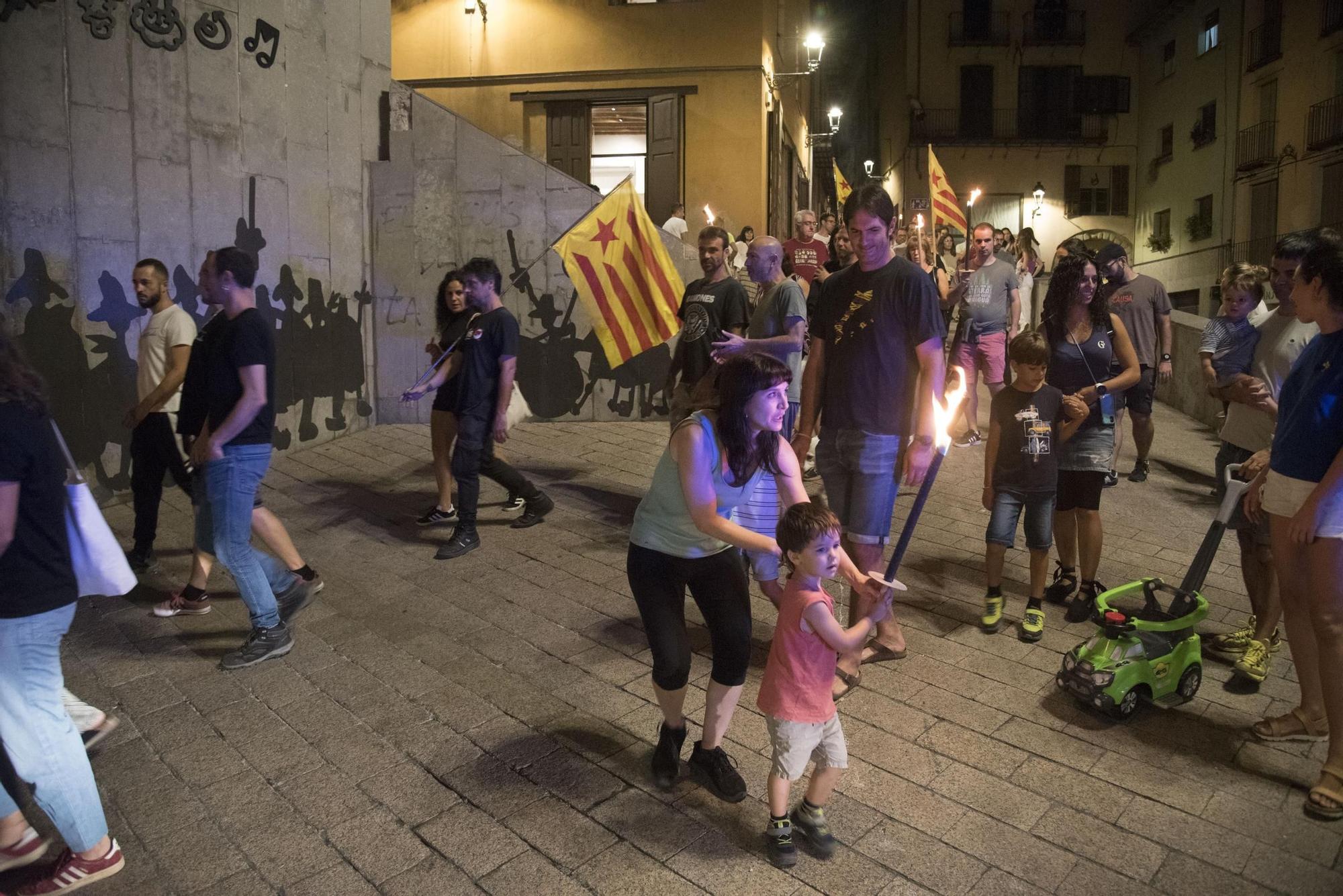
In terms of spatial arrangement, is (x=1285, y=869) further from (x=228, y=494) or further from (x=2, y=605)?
(x=228, y=494)

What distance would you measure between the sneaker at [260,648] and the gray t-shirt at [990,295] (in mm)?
6418

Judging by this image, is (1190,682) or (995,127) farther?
(995,127)

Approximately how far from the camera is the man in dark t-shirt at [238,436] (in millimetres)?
4797

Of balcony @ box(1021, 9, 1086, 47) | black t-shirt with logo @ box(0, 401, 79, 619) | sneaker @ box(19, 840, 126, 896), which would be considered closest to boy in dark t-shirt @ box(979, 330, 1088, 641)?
sneaker @ box(19, 840, 126, 896)

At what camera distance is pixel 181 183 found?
343 inches

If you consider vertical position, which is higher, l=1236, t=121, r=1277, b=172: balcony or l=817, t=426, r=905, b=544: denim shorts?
l=1236, t=121, r=1277, b=172: balcony

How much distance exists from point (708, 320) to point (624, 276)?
75 cm

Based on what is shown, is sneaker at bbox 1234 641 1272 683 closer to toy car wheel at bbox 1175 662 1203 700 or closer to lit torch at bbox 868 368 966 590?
toy car wheel at bbox 1175 662 1203 700

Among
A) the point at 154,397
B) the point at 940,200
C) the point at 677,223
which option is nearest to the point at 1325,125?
the point at 677,223

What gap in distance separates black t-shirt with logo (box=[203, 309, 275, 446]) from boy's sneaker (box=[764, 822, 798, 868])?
3190 millimetres

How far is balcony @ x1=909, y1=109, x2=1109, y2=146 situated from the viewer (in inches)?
1531

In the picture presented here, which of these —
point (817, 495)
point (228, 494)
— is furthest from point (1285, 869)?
point (228, 494)

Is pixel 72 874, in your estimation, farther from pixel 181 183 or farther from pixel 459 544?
pixel 181 183

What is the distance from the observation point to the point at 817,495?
3486mm
